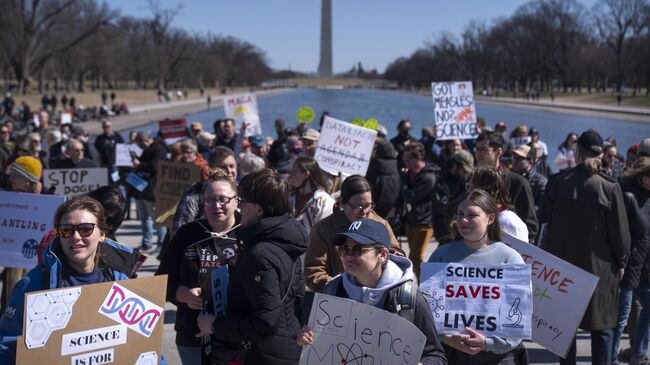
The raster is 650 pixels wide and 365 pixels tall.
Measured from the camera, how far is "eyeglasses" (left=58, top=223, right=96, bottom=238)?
330 centimetres

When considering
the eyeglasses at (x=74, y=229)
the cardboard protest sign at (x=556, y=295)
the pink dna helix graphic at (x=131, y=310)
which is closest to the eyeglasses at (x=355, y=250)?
the pink dna helix graphic at (x=131, y=310)

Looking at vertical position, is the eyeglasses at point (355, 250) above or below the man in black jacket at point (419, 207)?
above

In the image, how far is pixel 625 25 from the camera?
92.8 m

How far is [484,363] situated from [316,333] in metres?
1.01

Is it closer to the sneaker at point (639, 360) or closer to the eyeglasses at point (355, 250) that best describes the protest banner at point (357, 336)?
the eyeglasses at point (355, 250)

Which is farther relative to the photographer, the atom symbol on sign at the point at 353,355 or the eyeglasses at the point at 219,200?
the eyeglasses at the point at 219,200

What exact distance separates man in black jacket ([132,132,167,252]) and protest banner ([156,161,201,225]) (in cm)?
172

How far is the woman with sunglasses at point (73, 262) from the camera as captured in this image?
3010mm

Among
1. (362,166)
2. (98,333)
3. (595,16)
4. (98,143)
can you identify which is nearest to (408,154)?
(362,166)

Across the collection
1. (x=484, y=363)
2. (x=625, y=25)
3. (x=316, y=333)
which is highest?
(x=625, y=25)

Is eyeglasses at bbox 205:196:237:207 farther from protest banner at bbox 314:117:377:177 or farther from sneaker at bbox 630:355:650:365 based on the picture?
protest banner at bbox 314:117:377:177

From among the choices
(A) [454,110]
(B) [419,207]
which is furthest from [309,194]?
(A) [454,110]

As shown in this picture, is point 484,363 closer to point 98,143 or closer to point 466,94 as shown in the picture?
point 466,94

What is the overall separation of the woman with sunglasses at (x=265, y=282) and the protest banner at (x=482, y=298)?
2.29 ft
